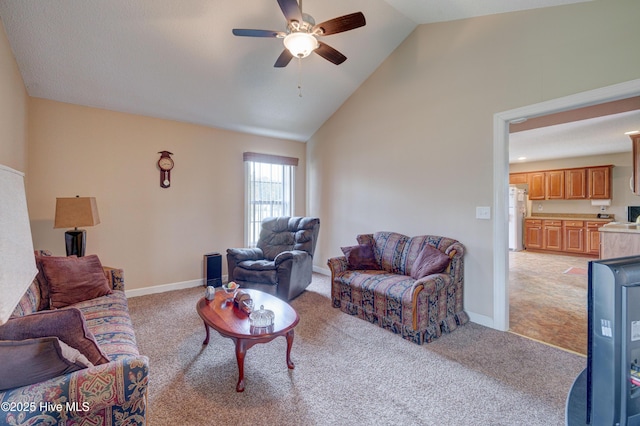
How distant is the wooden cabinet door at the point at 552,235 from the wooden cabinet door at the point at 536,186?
2.46 ft

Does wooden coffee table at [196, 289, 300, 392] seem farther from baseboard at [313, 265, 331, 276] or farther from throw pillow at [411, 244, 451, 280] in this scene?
baseboard at [313, 265, 331, 276]

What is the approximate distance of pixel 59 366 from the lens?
1049mm

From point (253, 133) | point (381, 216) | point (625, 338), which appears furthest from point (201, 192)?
point (625, 338)

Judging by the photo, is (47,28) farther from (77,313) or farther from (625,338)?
(625,338)

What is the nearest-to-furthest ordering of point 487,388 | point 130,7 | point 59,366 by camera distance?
point 59,366 → point 487,388 → point 130,7

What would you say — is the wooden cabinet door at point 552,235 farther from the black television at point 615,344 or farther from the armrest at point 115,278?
the armrest at point 115,278

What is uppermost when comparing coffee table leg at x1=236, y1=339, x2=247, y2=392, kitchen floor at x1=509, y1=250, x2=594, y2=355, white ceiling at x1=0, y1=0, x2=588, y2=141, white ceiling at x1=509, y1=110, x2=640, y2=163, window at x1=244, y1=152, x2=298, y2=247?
white ceiling at x1=0, y1=0, x2=588, y2=141

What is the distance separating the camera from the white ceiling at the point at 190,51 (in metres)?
2.59

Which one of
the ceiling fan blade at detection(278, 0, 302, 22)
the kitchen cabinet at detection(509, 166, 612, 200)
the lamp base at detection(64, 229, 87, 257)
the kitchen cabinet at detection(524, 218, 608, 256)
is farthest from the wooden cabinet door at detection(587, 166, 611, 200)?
the lamp base at detection(64, 229, 87, 257)

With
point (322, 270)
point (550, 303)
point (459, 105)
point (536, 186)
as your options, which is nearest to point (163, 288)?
point (322, 270)

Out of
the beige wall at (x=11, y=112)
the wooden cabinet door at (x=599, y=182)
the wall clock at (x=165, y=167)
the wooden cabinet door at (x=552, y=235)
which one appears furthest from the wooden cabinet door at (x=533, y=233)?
the beige wall at (x=11, y=112)

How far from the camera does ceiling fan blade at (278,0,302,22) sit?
1971 millimetres

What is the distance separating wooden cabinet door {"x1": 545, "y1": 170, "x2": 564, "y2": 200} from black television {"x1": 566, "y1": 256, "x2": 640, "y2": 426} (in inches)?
337

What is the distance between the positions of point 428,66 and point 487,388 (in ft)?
11.0
